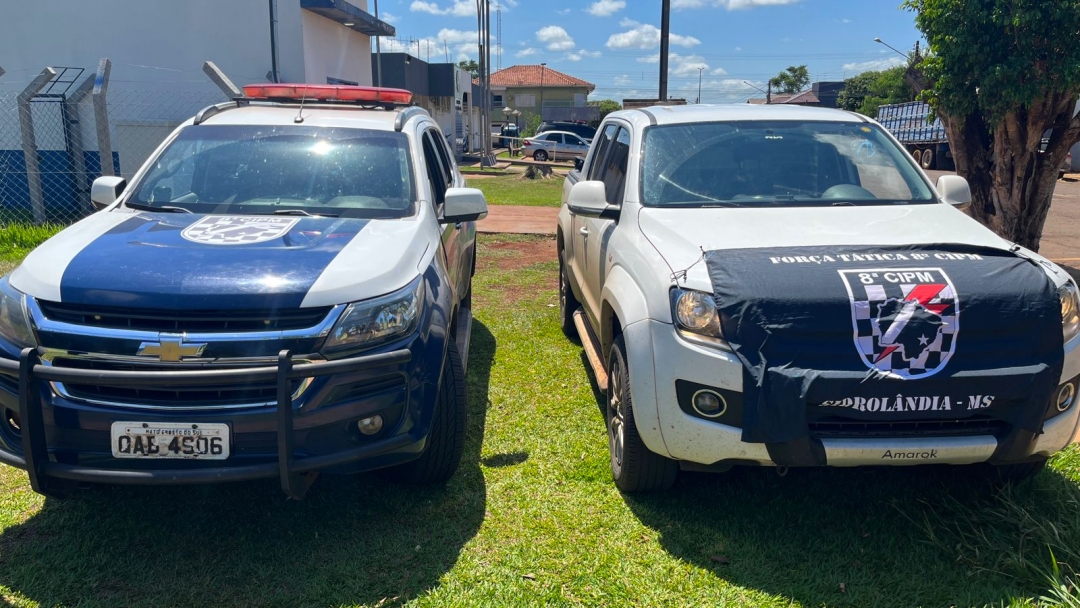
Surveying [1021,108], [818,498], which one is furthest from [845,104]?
[818,498]

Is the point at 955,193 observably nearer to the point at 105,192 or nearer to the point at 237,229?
the point at 237,229

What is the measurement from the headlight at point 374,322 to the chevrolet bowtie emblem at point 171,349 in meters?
0.47

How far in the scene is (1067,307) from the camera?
3201 mm

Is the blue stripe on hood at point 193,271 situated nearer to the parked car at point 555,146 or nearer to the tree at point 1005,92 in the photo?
the tree at point 1005,92

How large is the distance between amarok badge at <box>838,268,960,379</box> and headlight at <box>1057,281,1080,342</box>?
54cm

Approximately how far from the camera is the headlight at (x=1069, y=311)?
3.16 meters

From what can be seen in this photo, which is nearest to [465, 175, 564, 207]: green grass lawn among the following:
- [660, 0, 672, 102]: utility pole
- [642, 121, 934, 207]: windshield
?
[660, 0, 672, 102]: utility pole

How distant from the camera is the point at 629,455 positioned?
360cm

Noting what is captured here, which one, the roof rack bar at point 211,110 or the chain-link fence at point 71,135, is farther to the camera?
the chain-link fence at point 71,135

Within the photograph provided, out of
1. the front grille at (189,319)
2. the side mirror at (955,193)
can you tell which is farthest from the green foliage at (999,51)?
the front grille at (189,319)

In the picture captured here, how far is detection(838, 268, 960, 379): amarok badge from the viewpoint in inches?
117

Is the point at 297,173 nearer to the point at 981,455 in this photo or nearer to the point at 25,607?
the point at 25,607

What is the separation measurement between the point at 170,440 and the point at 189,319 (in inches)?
17.6

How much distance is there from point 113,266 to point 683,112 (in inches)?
131
